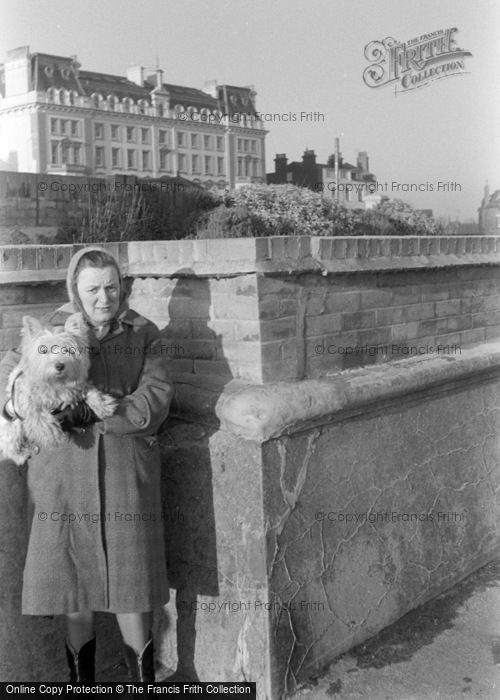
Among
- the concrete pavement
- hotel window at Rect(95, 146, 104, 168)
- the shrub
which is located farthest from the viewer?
hotel window at Rect(95, 146, 104, 168)

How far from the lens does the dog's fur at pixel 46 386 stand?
2586 millimetres

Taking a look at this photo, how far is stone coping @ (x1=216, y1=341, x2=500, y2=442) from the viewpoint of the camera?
302cm

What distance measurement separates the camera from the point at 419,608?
393 cm

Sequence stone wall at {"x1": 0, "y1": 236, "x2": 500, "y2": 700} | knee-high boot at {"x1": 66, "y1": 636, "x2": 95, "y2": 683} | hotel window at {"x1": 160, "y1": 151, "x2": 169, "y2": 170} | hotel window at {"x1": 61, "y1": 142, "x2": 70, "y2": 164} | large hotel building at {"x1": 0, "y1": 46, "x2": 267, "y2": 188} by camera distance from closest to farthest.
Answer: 1. knee-high boot at {"x1": 66, "y1": 636, "x2": 95, "y2": 683}
2. stone wall at {"x1": 0, "y1": 236, "x2": 500, "y2": 700}
3. large hotel building at {"x1": 0, "y1": 46, "x2": 267, "y2": 188}
4. hotel window at {"x1": 160, "y1": 151, "x2": 169, "y2": 170}
5. hotel window at {"x1": 61, "y1": 142, "x2": 70, "y2": 164}

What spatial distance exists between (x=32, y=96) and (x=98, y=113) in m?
2.83

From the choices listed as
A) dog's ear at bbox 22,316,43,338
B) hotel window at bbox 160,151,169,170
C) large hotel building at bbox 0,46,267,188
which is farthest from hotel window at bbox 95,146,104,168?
dog's ear at bbox 22,316,43,338

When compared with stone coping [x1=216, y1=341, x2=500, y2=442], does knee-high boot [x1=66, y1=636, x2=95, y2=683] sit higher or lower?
lower

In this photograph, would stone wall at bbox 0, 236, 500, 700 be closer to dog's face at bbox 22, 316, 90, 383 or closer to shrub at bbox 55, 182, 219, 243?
dog's face at bbox 22, 316, 90, 383

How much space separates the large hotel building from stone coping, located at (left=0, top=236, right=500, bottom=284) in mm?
16753

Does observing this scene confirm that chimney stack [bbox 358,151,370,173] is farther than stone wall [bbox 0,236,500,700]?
Yes

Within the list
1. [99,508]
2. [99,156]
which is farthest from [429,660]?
[99,156]

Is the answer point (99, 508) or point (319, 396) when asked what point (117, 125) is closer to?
point (319, 396)

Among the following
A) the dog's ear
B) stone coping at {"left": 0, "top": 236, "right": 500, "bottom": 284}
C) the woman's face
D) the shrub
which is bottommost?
the dog's ear

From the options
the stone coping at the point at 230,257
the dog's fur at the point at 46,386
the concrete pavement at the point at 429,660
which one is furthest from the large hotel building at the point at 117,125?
the dog's fur at the point at 46,386
